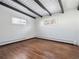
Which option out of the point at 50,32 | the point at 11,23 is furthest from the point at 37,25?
the point at 11,23

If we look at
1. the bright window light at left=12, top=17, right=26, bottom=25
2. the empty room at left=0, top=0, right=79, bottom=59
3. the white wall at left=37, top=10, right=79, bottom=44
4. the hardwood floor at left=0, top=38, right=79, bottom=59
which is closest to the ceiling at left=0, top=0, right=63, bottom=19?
the empty room at left=0, top=0, right=79, bottom=59

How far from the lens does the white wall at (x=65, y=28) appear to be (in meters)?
4.16

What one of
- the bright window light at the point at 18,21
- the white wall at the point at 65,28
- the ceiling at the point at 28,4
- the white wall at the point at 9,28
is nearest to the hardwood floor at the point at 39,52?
the white wall at the point at 9,28

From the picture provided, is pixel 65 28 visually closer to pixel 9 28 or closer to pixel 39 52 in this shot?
pixel 39 52

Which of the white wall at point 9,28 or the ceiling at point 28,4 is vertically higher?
the ceiling at point 28,4

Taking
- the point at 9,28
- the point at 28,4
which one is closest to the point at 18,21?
the point at 9,28

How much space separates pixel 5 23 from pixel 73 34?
4737 millimetres

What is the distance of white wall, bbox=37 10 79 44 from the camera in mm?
4158

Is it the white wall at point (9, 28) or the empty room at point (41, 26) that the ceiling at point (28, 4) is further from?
the white wall at point (9, 28)

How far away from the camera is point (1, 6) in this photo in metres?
3.72

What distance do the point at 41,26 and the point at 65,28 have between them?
257cm

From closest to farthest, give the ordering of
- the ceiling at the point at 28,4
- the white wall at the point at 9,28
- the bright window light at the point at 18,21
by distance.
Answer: the ceiling at the point at 28,4, the white wall at the point at 9,28, the bright window light at the point at 18,21

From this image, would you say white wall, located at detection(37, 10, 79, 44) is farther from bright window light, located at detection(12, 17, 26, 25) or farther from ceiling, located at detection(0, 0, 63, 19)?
bright window light, located at detection(12, 17, 26, 25)

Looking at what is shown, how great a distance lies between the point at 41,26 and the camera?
647 cm
